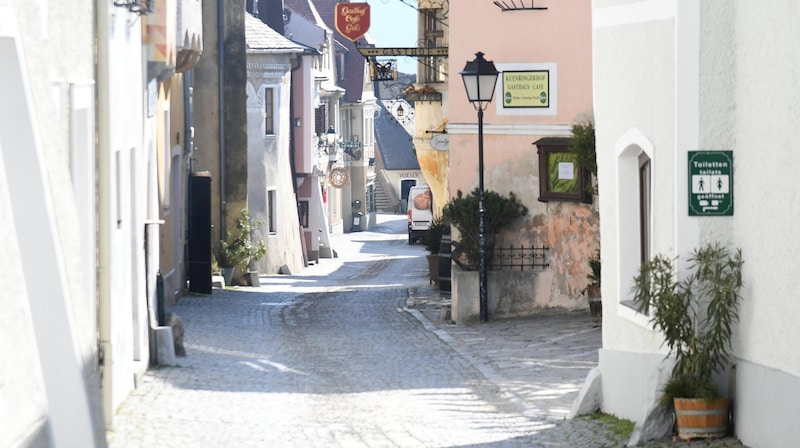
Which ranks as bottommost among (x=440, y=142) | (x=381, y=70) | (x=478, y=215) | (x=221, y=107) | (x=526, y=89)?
(x=478, y=215)

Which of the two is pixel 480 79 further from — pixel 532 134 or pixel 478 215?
pixel 478 215

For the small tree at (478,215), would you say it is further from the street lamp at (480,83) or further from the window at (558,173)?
the street lamp at (480,83)

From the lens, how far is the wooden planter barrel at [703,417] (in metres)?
9.11

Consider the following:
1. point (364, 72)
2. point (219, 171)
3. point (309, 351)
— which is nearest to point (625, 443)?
point (309, 351)

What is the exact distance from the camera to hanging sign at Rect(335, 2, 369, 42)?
42094 millimetres

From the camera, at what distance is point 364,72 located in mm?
71500

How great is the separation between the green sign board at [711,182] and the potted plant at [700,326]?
0.83 feet

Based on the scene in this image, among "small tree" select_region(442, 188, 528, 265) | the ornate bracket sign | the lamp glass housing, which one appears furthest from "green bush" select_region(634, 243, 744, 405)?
the ornate bracket sign

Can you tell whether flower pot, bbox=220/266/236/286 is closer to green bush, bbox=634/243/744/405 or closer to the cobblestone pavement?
the cobblestone pavement

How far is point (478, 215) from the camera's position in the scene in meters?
20.3

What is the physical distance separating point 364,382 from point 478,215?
21.5 feet

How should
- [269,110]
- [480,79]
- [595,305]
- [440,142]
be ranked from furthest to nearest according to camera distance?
1. [269,110]
2. [440,142]
3. [480,79]
4. [595,305]

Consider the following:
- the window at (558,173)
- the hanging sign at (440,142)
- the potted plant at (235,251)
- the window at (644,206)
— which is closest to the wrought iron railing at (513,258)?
the window at (558,173)

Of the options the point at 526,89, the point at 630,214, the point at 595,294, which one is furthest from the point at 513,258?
the point at 630,214
